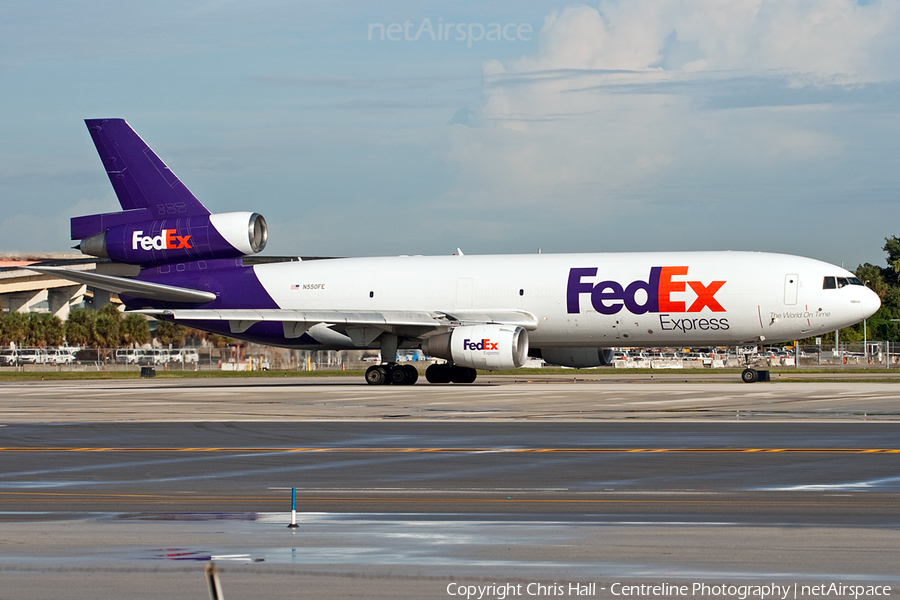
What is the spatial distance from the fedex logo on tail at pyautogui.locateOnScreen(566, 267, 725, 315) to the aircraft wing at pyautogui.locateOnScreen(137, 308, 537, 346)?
2.27m

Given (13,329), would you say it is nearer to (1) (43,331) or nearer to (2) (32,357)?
(1) (43,331)

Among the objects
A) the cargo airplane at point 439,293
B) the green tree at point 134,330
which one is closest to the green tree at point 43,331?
the green tree at point 134,330

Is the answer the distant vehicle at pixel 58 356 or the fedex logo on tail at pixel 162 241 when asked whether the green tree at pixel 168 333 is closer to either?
the distant vehicle at pixel 58 356

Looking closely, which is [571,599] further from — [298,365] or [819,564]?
[298,365]

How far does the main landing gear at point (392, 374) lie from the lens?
38.8 meters

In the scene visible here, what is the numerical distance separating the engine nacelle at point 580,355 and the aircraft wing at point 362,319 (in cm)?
385

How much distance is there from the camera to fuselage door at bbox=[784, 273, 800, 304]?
3588 centimetres

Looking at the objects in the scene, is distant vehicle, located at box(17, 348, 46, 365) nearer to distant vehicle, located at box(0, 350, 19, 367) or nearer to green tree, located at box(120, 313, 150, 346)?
distant vehicle, located at box(0, 350, 19, 367)

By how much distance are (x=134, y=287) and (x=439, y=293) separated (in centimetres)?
1137

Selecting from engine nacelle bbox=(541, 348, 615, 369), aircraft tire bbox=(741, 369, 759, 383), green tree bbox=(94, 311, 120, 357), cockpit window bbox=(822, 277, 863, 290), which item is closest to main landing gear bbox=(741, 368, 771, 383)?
aircraft tire bbox=(741, 369, 759, 383)

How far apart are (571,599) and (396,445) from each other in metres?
10.5

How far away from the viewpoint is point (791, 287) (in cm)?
3597

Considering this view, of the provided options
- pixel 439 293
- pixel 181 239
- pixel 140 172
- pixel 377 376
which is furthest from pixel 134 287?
pixel 439 293

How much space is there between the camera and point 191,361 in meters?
79.6
